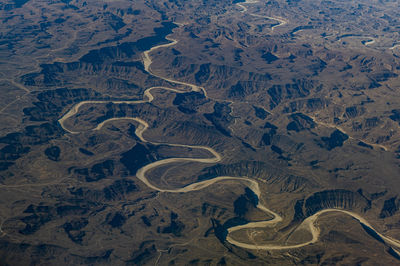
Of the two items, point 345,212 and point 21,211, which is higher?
point 21,211

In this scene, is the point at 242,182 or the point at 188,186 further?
the point at 242,182

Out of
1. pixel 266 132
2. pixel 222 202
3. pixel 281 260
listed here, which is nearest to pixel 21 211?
pixel 222 202

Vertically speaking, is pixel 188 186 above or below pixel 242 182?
above

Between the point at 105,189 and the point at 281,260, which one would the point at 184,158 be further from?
the point at 281,260

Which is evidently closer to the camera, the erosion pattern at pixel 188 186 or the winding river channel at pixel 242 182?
the erosion pattern at pixel 188 186

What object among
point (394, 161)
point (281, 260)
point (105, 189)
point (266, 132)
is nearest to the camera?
point (281, 260)

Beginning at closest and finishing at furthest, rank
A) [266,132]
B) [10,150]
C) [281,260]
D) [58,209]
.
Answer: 1. [281,260]
2. [58,209]
3. [10,150]
4. [266,132]

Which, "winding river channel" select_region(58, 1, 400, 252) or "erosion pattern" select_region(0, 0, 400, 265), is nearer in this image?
"erosion pattern" select_region(0, 0, 400, 265)

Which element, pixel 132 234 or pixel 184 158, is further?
pixel 184 158

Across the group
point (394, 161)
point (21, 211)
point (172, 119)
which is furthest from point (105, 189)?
point (394, 161)
